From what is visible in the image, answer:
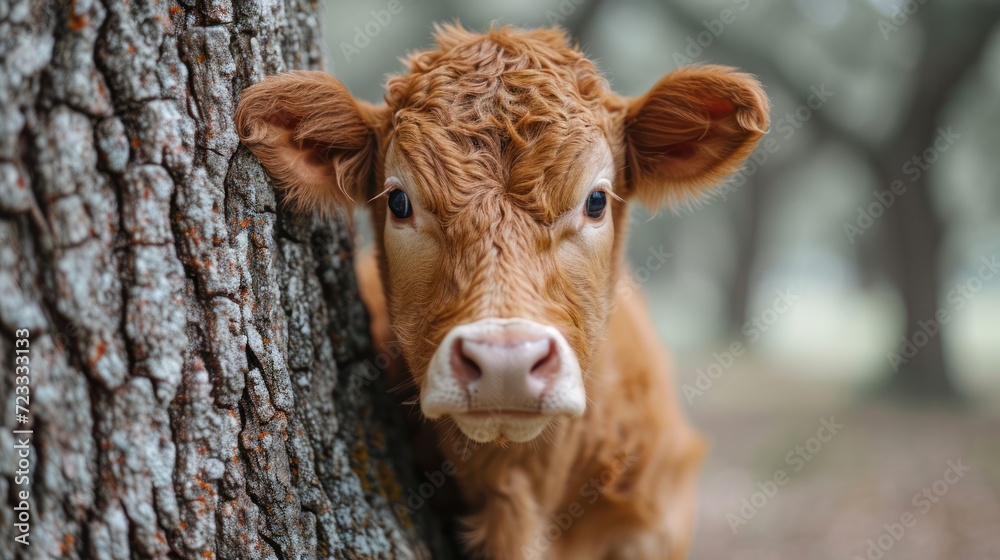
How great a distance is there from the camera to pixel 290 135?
2852 mm

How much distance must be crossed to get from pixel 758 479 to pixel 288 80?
22.6ft

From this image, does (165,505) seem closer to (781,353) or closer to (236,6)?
(236,6)

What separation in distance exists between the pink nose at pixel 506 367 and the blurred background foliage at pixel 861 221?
90.5 inches

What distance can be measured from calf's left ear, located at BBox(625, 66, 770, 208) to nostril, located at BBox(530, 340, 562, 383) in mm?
1312

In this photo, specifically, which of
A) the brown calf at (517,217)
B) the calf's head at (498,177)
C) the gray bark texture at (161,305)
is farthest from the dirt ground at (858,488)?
the gray bark texture at (161,305)

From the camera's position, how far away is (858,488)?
6.96 meters

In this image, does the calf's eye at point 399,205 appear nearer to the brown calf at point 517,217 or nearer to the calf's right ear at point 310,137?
the brown calf at point 517,217

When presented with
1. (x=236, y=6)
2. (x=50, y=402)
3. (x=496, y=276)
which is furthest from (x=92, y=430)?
(x=236, y=6)

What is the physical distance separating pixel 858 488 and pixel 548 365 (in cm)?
597

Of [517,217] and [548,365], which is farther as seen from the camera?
[517,217]

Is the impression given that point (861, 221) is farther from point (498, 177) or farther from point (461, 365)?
point (461, 365)

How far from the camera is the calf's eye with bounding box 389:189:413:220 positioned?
112 inches

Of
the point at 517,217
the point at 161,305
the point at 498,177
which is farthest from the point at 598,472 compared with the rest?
the point at 161,305

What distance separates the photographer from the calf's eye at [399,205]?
2836mm
